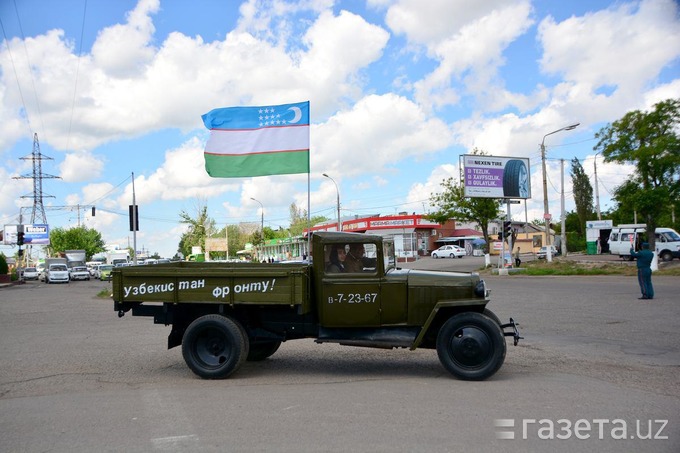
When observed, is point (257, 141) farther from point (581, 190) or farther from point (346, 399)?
point (581, 190)

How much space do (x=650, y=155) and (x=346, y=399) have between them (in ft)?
94.0

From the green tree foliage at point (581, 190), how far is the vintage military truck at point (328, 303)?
2743 inches

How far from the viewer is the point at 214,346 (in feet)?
25.0

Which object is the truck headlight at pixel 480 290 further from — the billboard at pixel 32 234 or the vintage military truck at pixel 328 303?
the billboard at pixel 32 234

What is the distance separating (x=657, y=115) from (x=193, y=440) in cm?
3174

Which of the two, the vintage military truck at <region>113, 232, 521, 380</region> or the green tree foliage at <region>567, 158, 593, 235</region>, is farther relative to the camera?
the green tree foliage at <region>567, 158, 593, 235</region>

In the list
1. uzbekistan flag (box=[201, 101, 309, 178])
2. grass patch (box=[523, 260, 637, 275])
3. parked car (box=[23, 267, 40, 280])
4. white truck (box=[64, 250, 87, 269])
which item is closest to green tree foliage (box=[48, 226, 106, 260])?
parked car (box=[23, 267, 40, 280])

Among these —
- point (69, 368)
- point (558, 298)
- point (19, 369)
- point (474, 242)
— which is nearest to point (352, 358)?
point (69, 368)

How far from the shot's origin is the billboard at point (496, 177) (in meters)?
36.0

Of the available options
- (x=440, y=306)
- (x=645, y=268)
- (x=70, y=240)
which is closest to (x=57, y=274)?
(x=645, y=268)

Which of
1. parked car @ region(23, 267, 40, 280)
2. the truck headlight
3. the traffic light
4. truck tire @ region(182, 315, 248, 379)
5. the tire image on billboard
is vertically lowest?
parked car @ region(23, 267, 40, 280)

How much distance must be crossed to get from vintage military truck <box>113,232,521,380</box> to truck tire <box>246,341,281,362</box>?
2.44ft

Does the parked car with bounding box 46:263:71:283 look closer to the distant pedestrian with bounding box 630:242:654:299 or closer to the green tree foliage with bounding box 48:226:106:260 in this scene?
the distant pedestrian with bounding box 630:242:654:299

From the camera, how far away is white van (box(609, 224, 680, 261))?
3444 centimetres
